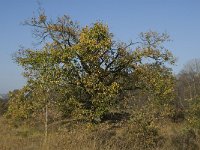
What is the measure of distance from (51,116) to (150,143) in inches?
438

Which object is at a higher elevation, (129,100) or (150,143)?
(129,100)

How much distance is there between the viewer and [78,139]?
476 inches

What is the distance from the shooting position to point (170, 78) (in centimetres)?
2545

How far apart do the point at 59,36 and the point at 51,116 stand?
5.08 meters

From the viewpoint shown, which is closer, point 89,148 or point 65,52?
point 89,148

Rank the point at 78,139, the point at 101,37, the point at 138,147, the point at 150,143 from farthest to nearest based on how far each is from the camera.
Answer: the point at 101,37 → the point at 150,143 → the point at 138,147 → the point at 78,139

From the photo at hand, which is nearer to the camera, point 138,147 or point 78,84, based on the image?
point 138,147

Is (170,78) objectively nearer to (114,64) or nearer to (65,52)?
(114,64)

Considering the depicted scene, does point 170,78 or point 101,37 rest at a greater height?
point 101,37

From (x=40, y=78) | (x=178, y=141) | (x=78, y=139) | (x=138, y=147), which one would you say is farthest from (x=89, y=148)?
(x=40, y=78)

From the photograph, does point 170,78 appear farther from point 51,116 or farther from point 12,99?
point 12,99

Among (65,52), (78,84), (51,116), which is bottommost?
(51,116)

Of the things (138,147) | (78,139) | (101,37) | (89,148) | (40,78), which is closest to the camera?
(89,148)

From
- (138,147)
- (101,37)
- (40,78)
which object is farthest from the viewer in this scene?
(101,37)
